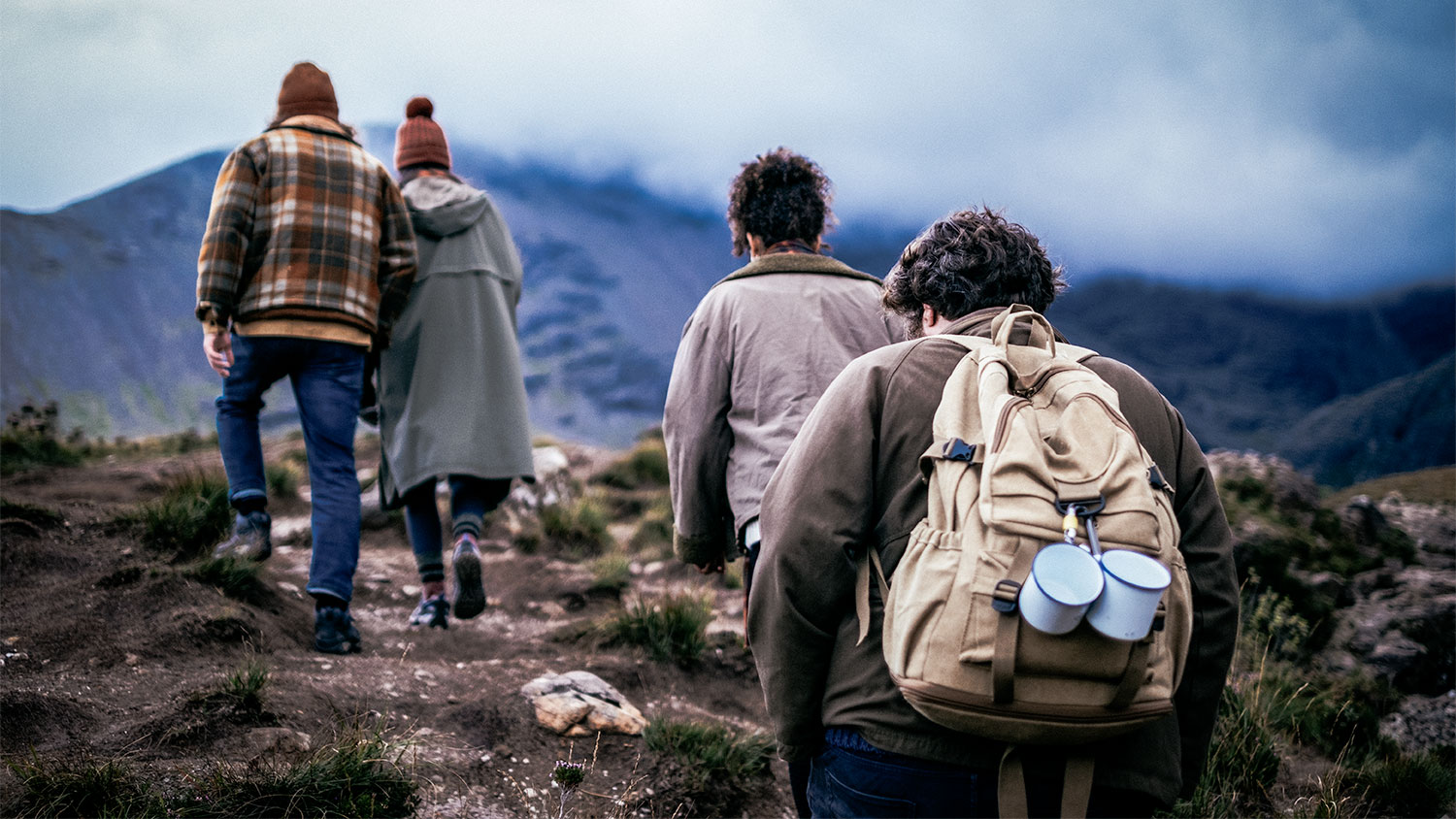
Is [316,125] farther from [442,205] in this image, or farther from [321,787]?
[321,787]

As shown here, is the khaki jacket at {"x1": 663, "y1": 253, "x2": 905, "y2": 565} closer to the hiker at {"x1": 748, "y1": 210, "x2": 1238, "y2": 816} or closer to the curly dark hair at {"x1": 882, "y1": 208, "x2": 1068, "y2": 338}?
the curly dark hair at {"x1": 882, "y1": 208, "x2": 1068, "y2": 338}

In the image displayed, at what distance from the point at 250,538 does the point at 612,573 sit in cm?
241

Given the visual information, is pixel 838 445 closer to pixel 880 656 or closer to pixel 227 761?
pixel 880 656

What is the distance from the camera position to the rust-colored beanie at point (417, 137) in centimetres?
495

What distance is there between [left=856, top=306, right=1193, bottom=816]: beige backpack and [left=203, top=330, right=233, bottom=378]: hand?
3369 mm

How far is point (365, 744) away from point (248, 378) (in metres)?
1.97

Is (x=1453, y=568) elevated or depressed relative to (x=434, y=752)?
depressed

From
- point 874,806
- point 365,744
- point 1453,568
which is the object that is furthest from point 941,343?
point 1453,568

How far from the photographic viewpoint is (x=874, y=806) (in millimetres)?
1670

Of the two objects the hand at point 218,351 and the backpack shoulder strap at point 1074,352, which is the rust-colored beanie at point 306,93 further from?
the backpack shoulder strap at point 1074,352

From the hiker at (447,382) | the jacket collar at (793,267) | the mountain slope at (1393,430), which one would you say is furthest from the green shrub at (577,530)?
the mountain slope at (1393,430)

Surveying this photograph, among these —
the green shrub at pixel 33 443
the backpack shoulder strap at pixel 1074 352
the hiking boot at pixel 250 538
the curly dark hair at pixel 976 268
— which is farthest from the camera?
the green shrub at pixel 33 443

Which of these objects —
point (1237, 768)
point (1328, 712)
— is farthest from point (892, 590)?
point (1328, 712)

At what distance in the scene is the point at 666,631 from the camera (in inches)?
183
